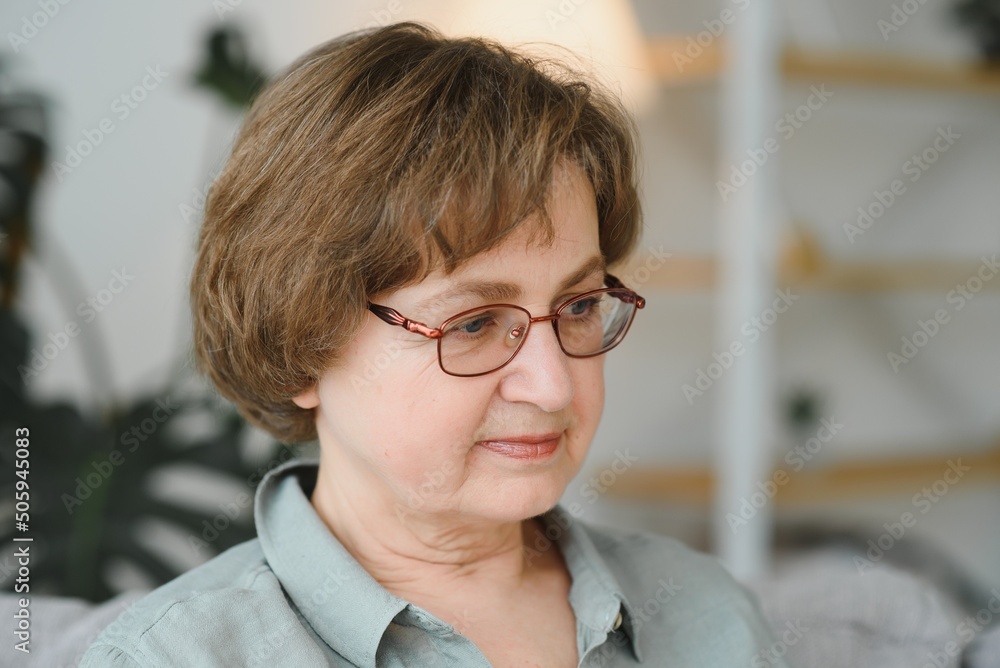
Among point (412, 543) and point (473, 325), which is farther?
point (412, 543)

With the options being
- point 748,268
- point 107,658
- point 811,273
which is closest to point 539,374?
point 107,658

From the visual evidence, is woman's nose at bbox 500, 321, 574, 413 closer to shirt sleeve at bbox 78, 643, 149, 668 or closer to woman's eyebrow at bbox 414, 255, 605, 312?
woman's eyebrow at bbox 414, 255, 605, 312

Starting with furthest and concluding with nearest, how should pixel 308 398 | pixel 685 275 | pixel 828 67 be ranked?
1. pixel 685 275
2. pixel 828 67
3. pixel 308 398

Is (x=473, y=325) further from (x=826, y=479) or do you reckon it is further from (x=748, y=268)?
(x=826, y=479)

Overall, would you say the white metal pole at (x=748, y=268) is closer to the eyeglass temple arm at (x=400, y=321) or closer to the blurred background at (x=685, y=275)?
the blurred background at (x=685, y=275)

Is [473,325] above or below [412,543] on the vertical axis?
above

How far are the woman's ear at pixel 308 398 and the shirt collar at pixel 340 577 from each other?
11 centimetres

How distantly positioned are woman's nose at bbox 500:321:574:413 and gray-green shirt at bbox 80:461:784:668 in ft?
0.86

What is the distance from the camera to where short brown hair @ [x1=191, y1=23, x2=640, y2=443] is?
999 millimetres

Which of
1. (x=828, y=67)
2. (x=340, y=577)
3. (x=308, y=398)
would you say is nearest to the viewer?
(x=340, y=577)

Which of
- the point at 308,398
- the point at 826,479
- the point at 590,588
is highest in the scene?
the point at 308,398

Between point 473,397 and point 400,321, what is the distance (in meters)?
0.11

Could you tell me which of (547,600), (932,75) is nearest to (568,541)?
(547,600)

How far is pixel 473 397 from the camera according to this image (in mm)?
1023
